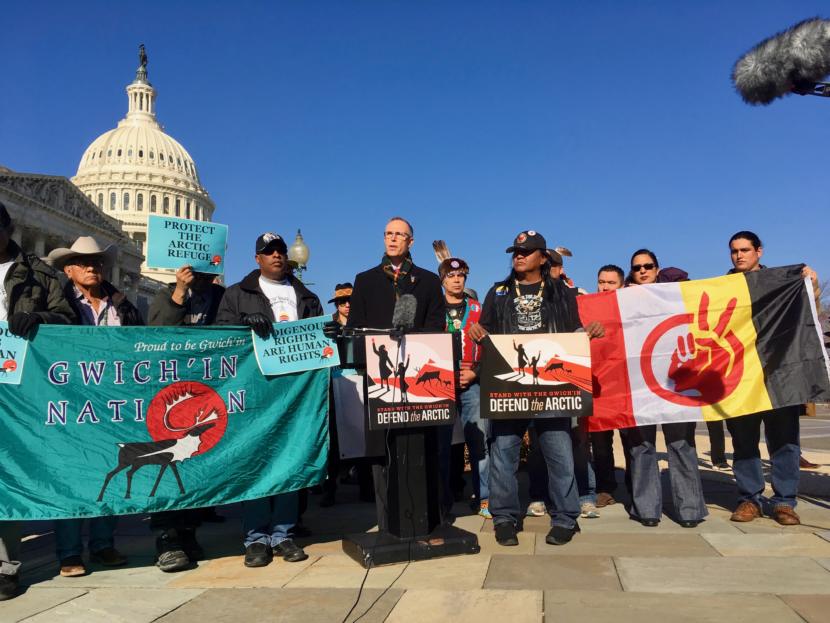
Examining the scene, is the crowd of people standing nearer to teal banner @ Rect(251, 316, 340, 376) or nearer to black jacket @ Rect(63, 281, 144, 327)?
black jacket @ Rect(63, 281, 144, 327)

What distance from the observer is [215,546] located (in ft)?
17.8

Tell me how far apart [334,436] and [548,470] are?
73.1 inches

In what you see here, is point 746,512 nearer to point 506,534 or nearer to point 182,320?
point 506,534

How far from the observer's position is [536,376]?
204 inches

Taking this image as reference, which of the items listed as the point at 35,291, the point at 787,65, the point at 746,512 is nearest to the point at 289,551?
the point at 35,291

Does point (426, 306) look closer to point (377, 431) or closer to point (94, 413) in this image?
point (377, 431)

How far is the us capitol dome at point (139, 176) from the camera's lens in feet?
410

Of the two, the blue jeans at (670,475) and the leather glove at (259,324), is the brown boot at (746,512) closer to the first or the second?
the blue jeans at (670,475)

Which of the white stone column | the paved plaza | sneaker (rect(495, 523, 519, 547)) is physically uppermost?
the white stone column

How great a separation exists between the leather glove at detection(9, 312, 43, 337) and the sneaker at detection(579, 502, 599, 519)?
4.13m

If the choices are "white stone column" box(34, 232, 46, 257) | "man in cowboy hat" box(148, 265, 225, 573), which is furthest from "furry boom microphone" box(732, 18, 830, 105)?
"white stone column" box(34, 232, 46, 257)

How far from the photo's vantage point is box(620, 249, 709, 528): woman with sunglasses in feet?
18.1

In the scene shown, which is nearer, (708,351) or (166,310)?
(166,310)

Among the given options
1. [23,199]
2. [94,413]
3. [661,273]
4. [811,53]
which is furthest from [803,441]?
[23,199]
